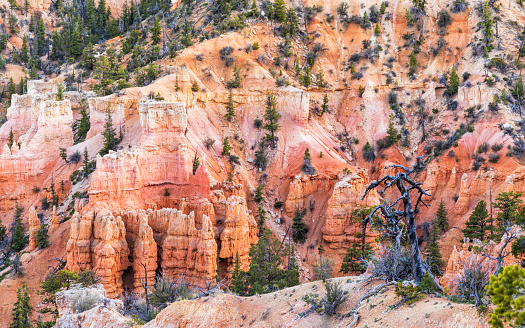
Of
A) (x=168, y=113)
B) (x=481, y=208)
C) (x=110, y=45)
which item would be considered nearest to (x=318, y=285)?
(x=481, y=208)

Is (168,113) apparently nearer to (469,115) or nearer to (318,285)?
(318,285)

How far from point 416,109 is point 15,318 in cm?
5335

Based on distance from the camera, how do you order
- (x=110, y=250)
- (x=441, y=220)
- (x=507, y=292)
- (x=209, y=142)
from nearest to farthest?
1. (x=507, y=292)
2. (x=110, y=250)
3. (x=441, y=220)
4. (x=209, y=142)

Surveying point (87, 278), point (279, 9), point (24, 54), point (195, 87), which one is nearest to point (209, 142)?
point (195, 87)

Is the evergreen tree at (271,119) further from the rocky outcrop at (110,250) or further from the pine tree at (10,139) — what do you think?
the pine tree at (10,139)

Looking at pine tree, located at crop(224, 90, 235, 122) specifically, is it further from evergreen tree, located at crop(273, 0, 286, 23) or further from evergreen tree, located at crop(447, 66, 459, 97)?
evergreen tree, located at crop(447, 66, 459, 97)

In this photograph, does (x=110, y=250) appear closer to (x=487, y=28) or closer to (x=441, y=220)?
(x=441, y=220)

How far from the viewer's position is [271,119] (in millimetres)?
61719

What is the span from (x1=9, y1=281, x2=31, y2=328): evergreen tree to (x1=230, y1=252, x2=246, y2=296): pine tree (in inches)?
549

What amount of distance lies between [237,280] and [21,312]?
15094 mm

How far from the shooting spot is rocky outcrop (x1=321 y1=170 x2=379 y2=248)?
49.8 metres

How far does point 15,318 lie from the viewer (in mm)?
35875

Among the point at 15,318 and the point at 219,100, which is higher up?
the point at 219,100

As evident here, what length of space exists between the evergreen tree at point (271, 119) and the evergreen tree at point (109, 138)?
1745cm
